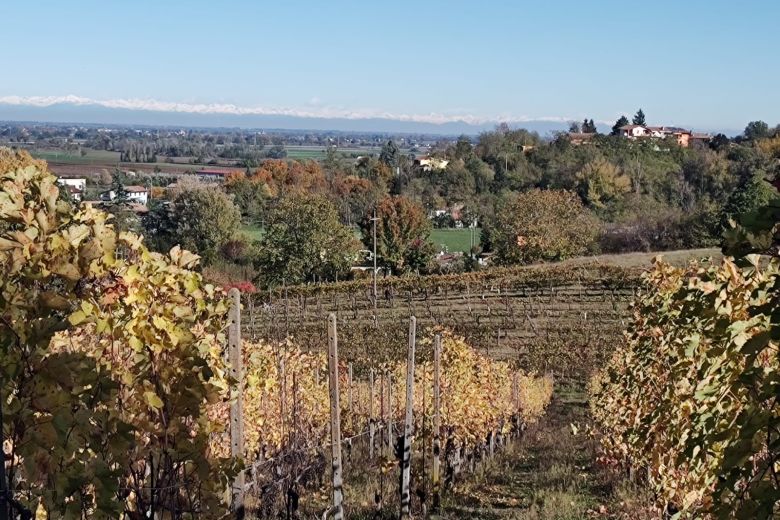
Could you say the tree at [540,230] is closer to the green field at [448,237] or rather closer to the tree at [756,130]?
the green field at [448,237]

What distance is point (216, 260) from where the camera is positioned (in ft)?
182

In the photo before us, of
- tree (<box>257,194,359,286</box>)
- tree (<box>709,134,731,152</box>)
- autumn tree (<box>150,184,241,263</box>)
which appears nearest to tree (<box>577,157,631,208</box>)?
tree (<box>709,134,731,152</box>)

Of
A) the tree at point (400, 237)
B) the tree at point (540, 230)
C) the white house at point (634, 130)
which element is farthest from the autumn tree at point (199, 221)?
the white house at point (634, 130)

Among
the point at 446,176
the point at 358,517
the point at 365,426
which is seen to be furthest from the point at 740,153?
the point at 358,517

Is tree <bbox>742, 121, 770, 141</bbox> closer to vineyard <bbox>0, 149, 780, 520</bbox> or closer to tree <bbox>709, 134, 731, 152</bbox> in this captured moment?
tree <bbox>709, 134, 731, 152</bbox>

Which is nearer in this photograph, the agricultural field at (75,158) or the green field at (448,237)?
the green field at (448,237)

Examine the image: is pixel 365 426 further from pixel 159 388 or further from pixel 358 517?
pixel 159 388

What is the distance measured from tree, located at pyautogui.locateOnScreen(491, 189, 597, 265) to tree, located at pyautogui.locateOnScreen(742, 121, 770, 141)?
55.3 meters

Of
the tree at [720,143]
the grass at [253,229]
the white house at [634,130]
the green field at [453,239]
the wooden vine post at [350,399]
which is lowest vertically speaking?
the green field at [453,239]

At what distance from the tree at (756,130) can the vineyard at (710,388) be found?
342 ft

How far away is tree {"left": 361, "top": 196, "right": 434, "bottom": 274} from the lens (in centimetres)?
5550

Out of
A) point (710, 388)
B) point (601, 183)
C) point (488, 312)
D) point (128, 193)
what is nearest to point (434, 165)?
point (601, 183)

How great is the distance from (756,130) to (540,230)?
6419 cm

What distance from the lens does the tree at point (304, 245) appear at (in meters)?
50.7
